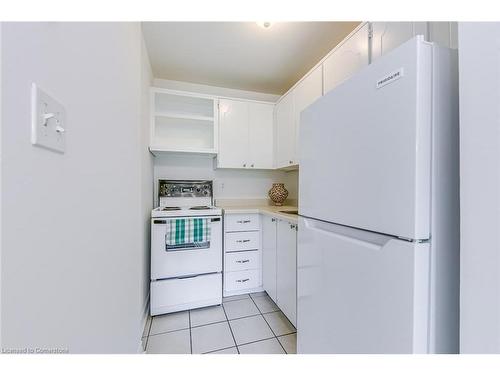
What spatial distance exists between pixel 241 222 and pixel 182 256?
2.06 ft

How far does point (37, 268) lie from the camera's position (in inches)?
18.0

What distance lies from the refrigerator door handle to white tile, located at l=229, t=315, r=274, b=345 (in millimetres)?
1073

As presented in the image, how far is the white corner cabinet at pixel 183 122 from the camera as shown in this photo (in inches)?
83.9

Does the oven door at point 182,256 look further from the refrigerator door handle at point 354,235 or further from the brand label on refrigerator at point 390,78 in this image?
the brand label on refrigerator at point 390,78

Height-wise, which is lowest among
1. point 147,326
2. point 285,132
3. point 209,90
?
point 147,326

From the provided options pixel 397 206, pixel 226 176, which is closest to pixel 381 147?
pixel 397 206

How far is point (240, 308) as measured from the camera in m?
1.88

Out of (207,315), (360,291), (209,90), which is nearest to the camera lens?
(360,291)

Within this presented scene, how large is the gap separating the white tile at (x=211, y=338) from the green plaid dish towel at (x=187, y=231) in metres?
0.68

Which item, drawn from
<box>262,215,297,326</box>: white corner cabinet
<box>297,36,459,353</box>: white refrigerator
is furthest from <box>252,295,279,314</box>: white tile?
<box>297,36,459,353</box>: white refrigerator

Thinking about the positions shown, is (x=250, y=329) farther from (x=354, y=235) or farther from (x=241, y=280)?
(x=354, y=235)

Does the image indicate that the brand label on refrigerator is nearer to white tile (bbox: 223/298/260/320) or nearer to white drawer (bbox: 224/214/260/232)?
white drawer (bbox: 224/214/260/232)
